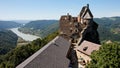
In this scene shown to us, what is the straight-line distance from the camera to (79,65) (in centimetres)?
6125

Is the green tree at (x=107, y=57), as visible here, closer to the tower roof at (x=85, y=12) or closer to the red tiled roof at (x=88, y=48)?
the red tiled roof at (x=88, y=48)

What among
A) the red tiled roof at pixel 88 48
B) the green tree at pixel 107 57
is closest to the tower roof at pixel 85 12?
the red tiled roof at pixel 88 48

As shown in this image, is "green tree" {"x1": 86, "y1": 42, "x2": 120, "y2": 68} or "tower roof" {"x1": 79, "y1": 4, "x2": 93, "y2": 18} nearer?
"green tree" {"x1": 86, "y1": 42, "x2": 120, "y2": 68}

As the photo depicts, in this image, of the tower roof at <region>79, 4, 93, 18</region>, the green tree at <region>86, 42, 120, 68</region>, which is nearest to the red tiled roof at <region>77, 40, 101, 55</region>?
the tower roof at <region>79, 4, 93, 18</region>

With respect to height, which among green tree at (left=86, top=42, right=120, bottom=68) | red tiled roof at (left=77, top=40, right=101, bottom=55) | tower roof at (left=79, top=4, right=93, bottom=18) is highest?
tower roof at (left=79, top=4, right=93, bottom=18)

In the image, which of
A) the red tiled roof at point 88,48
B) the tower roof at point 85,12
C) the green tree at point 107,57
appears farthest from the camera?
the tower roof at point 85,12

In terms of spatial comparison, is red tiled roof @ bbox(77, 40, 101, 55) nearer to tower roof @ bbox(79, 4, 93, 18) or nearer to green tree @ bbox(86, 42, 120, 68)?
tower roof @ bbox(79, 4, 93, 18)

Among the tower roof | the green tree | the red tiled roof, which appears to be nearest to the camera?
the green tree

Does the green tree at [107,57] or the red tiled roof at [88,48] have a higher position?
the green tree at [107,57]

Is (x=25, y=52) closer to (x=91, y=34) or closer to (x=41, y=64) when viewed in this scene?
(x=91, y=34)

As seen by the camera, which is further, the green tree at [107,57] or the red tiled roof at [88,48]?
the red tiled roof at [88,48]

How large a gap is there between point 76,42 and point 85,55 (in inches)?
715

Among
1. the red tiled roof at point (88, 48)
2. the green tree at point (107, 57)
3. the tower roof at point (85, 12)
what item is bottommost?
the red tiled roof at point (88, 48)

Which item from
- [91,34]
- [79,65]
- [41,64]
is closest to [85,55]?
[79,65]
